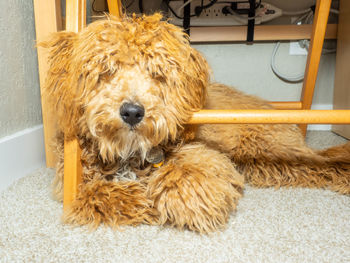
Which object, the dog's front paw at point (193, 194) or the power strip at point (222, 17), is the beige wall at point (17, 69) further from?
the power strip at point (222, 17)

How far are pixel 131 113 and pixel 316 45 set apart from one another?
84 cm

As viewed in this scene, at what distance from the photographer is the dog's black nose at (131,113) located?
0.64 meters

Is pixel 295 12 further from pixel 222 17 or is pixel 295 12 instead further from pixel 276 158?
Result: pixel 276 158

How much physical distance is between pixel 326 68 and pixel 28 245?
160 centimetres

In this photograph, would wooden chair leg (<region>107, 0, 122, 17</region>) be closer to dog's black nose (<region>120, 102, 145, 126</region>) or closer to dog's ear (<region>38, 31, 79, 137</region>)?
dog's ear (<region>38, 31, 79, 137</region>)

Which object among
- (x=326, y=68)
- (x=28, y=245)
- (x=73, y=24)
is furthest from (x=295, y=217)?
(x=326, y=68)

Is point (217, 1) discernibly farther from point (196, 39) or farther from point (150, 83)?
point (150, 83)

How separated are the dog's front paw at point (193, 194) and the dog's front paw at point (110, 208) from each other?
1.2 inches

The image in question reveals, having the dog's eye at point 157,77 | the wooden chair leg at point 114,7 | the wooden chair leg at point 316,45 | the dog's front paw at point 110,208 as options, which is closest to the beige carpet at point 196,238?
the dog's front paw at point 110,208

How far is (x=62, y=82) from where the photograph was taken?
2.35ft

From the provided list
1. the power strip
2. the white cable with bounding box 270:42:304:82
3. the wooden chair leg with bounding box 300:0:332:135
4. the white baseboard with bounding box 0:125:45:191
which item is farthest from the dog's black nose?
the white cable with bounding box 270:42:304:82

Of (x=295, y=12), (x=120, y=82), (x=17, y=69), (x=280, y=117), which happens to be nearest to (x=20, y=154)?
(x=17, y=69)

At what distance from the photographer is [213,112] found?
747mm

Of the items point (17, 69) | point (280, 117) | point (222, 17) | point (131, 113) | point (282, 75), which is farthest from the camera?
point (282, 75)
